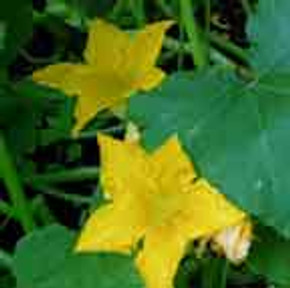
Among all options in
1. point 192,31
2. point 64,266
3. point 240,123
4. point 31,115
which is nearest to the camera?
point 240,123

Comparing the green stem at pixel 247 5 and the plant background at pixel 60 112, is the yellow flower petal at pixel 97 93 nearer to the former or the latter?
the plant background at pixel 60 112

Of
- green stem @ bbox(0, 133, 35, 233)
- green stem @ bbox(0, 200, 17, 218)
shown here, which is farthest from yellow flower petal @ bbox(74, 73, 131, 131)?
green stem @ bbox(0, 200, 17, 218)

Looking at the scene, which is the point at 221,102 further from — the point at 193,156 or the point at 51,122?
the point at 51,122

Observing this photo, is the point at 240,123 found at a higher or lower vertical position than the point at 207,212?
higher

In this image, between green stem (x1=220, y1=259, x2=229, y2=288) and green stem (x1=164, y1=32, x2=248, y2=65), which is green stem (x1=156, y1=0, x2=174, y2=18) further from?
green stem (x1=220, y1=259, x2=229, y2=288)

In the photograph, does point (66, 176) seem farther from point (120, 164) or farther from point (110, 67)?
point (120, 164)

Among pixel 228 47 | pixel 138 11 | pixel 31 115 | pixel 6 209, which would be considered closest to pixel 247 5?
pixel 228 47

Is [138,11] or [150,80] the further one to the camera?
[138,11]

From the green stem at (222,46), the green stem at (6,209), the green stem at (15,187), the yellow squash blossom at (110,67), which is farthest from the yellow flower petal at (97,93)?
the green stem at (222,46)

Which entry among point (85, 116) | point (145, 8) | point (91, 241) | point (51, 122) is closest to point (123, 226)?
point (91, 241)
